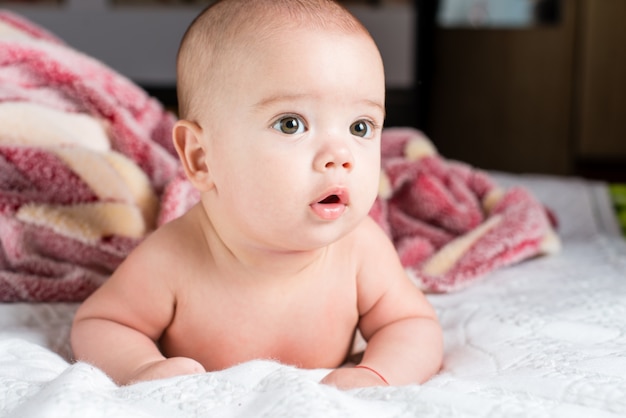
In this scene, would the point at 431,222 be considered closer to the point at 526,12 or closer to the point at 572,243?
the point at 572,243

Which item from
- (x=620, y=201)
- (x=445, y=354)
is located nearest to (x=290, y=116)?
(x=445, y=354)

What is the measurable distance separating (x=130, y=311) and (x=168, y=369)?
4.8 inches

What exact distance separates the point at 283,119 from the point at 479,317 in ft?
1.24

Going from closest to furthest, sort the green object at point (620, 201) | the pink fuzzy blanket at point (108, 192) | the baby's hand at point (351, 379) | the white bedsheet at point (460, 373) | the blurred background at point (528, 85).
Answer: the white bedsheet at point (460, 373) < the baby's hand at point (351, 379) < the pink fuzzy blanket at point (108, 192) < the green object at point (620, 201) < the blurred background at point (528, 85)

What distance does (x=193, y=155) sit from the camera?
783 mm

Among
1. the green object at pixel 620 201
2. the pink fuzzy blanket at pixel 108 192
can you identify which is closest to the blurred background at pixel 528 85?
the green object at pixel 620 201

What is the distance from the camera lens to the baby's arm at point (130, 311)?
2.60 feet

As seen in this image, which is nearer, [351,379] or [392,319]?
[351,379]

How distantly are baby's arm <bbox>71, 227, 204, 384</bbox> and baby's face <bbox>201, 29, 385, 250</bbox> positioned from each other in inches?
5.2

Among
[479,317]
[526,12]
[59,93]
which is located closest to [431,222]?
[479,317]

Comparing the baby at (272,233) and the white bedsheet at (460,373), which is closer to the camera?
the white bedsheet at (460,373)

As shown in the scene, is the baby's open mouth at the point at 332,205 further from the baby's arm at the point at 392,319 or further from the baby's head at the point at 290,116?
the baby's arm at the point at 392,319

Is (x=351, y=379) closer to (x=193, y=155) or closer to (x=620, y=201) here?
(x=193, y=155)

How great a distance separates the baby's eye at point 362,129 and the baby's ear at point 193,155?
0.45 feet
